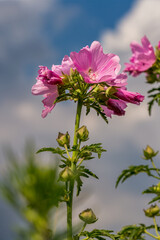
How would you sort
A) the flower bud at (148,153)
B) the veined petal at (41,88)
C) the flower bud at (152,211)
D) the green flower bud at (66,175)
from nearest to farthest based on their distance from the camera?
1. the green flower bud at (66,175)
2. the veined petal at (41,88)
3. the flower bud at (152,211)
4. the flower bud at (148,153)

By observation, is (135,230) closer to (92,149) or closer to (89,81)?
(92,149)

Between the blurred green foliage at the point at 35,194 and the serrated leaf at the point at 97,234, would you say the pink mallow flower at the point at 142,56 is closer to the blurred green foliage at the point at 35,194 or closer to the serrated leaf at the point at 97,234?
the serrated leaf at the point at 97,234

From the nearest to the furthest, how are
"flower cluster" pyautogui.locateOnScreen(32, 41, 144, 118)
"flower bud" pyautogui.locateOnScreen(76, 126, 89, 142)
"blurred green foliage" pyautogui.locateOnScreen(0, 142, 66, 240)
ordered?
"blurred green foliage" pyautogui.locateOnScreen(0, 142, 66, 240) < "flower bud" pyautogui.locateOnScreen(76, 126, 89, 142) < "flower cluster" pyautogui.locateOnScreen(32, 41, 144, 118)

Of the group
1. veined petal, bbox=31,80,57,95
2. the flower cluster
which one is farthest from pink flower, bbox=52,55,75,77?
veined petal, bbox=31,80,57,95

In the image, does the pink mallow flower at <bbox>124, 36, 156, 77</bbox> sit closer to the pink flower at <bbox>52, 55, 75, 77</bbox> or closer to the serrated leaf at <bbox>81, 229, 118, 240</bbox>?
the pink flower at <bbox>52, 55, 75, 77</bbox>

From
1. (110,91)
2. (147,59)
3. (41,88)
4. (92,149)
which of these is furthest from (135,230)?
(147,59)

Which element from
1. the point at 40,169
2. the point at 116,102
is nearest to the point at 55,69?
the point at 116,102

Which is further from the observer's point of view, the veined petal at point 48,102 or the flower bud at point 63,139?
the veined petal at point 48,102

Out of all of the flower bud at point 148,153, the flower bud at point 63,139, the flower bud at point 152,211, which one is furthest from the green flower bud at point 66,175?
the flower bud at point 148,153
